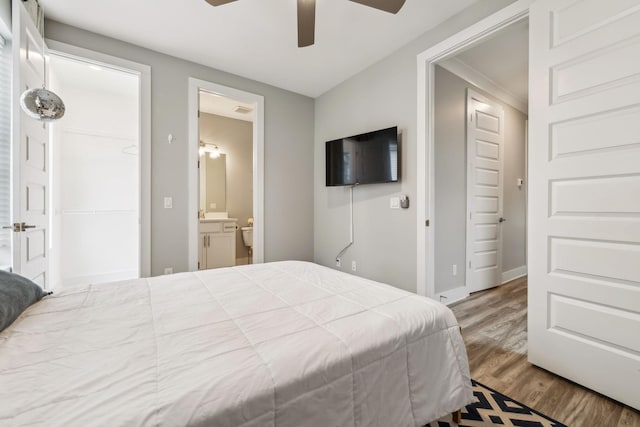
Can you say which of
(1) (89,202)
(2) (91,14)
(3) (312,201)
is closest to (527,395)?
(3) (312,201)

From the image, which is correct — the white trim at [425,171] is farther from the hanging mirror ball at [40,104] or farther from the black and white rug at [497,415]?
the hanging mirror ball at [40,104]

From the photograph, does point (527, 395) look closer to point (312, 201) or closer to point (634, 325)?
point (634, 325)

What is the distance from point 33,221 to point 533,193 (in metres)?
3.55

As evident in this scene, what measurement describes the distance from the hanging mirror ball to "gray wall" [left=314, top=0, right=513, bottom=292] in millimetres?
2727

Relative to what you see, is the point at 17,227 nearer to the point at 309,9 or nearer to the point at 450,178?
the point at 309,9

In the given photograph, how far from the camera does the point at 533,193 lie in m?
1.84

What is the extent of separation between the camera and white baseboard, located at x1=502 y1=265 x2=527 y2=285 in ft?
12.7

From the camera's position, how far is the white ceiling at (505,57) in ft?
8.59

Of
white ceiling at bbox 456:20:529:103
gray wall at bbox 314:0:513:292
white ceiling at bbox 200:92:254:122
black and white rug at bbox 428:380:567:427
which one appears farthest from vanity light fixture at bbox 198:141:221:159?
black and white rug at bbox 428:380:567:427

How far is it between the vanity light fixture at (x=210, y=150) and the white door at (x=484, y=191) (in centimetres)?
394

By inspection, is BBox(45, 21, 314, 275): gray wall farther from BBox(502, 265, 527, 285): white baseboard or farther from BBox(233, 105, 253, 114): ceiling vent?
BBox(502, 265, 527, 285): white baseboard

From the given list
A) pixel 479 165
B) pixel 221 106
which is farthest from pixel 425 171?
pixel 221 106

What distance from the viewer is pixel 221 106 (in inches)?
175

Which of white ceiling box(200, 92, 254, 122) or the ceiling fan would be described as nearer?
the ceiling fan
